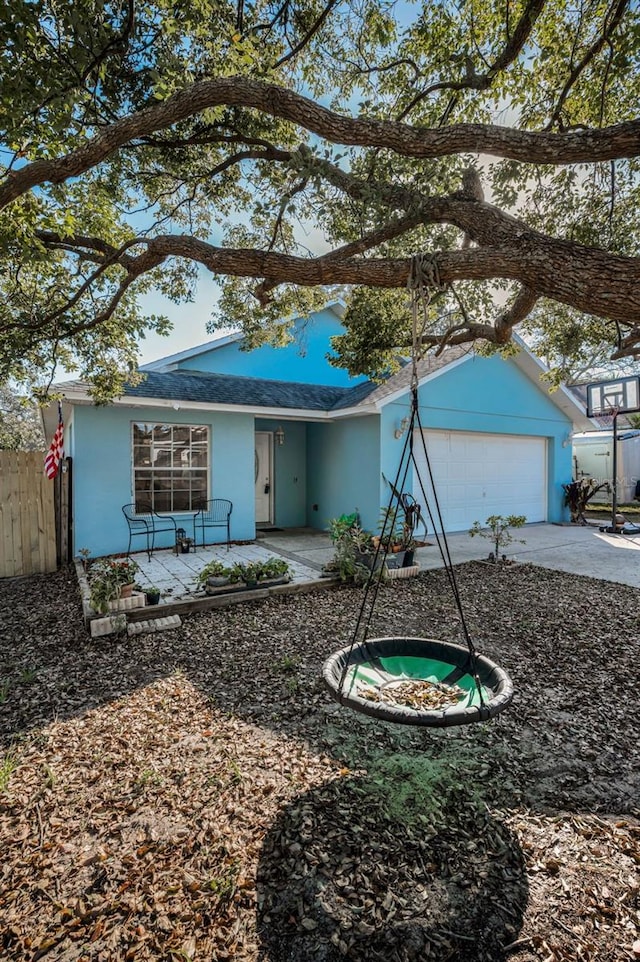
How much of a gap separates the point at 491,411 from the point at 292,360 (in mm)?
5781

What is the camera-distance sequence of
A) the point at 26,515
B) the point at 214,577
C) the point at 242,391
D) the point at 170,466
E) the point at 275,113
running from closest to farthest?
the point at 275,113
the point at 214,577
the point at 26,515
the point at 170,466
the point at 242,391

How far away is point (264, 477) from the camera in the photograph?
11641 mm

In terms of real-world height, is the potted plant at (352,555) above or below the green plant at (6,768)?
above

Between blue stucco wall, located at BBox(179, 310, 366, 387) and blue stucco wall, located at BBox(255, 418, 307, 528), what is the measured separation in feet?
6.17

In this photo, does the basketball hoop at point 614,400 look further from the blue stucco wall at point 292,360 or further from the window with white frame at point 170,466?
the window with white frame at point 170,466

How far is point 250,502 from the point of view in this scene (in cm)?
977

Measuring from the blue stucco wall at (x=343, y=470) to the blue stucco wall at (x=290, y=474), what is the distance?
0.18 m

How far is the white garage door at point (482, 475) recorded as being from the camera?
10547mm

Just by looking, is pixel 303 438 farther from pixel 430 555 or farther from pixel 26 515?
pixel 26 515

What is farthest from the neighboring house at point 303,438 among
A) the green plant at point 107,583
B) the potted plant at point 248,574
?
the potted plant at point 248,574

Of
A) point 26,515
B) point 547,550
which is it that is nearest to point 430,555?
point 547,550

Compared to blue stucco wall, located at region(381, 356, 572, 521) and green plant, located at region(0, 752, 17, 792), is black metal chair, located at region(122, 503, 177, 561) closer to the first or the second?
blue stucco wall, located at region(381, 356, 572, 521)

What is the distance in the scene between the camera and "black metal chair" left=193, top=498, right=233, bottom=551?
9156mm

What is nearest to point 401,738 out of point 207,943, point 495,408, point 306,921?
point 306,921
